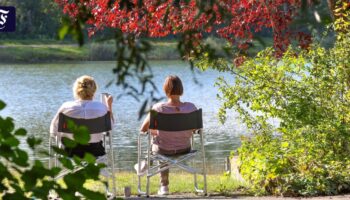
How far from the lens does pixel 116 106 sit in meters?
23.2

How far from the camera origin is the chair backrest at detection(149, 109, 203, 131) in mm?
7191

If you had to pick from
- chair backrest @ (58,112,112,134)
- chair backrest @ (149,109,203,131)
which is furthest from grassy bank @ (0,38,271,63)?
chair backrest @ (58,112,112,134)

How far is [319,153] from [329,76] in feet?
2.07

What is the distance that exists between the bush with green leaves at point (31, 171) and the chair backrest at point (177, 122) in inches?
178

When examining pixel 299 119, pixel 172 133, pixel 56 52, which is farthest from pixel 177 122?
pixel 56 52

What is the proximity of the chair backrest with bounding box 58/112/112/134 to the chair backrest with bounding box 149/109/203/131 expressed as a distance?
331mm

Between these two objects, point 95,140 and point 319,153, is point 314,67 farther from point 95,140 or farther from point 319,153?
point 95,140

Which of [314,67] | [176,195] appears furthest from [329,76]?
[176,195]

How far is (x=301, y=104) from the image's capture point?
7.39 metres

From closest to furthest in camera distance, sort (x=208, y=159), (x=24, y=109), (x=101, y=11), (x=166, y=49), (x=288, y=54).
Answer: (x=288, y=54)
(x=101, y=11)
(x=208, y=159)
(x=24, y=109)
(x=166, y=49)

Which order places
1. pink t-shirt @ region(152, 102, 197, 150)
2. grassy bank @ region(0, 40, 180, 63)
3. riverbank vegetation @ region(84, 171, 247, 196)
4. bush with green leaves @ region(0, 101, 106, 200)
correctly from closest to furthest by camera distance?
bush with green leaves @ region(0, 101, 106, 200), pink t-shirt @ region(152, 102, 197, 150), riverbank vegetation @ region(84, 171, 247, 196), grassy bank @ region(0, 40, 180, 63)

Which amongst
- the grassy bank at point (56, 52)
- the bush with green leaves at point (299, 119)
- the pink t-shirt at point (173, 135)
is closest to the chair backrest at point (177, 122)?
the pink t-shirt at point (173, 135)

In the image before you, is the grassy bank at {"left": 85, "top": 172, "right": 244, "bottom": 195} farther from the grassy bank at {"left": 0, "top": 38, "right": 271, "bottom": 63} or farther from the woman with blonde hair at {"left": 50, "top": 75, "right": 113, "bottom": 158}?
the grassy bank at {"left": 0, "top": 38, "right": 271, "bottom": 63}

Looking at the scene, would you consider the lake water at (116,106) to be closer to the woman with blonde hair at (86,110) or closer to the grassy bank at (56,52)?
the woman with blonde hair at (86,110)
